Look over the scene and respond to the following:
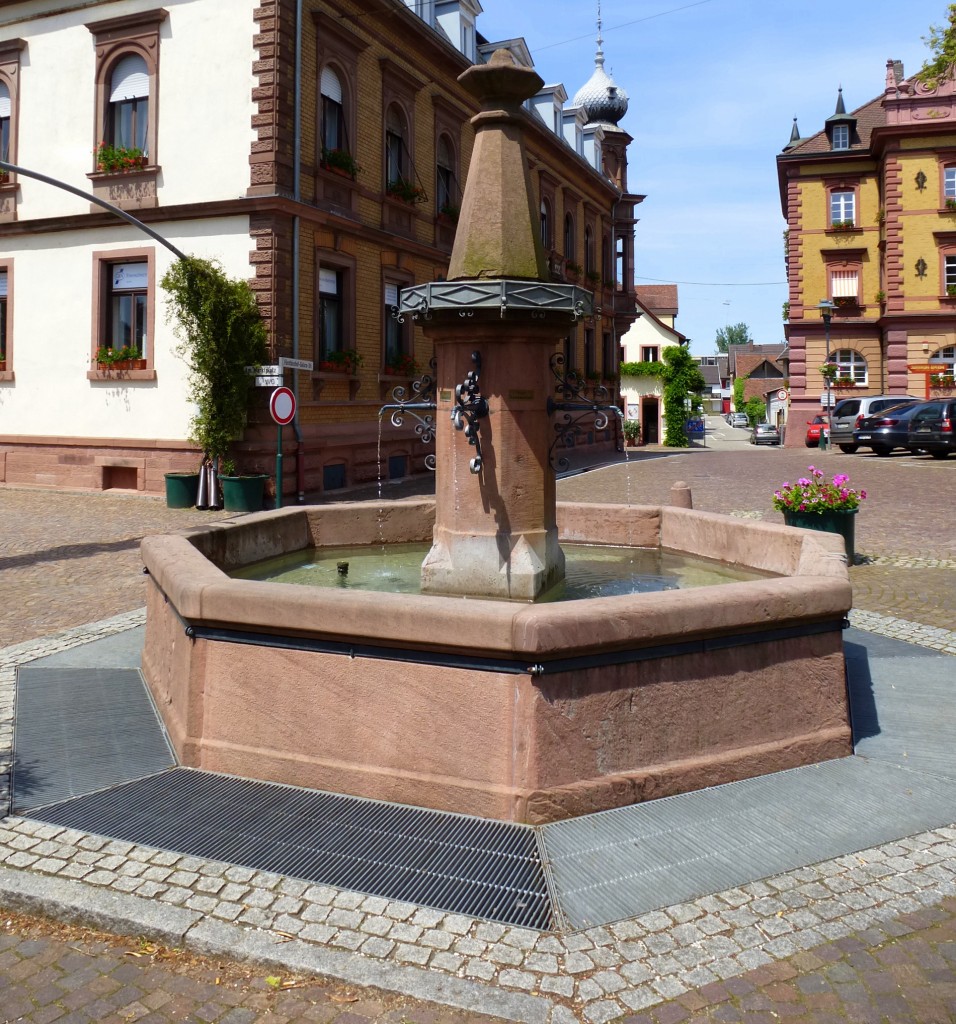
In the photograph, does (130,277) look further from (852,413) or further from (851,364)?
(851,364)

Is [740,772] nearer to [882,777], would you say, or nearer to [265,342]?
[882,777]

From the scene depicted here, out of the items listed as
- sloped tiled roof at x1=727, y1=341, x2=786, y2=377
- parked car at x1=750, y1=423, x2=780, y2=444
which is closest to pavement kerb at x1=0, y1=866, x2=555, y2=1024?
parked car at x1=750, y1=423, x2=780, y2=444

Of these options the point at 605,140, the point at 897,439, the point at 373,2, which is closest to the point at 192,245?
the point at 373,2

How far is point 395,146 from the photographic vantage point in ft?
74.8

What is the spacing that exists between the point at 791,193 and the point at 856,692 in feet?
145

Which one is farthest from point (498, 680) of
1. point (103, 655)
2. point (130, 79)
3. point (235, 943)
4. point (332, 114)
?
point (130, 79)

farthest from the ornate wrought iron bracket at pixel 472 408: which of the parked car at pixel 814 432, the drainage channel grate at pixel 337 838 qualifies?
the parked car at pixel 814 432

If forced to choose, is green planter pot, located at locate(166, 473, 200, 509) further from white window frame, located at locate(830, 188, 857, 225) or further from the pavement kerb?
white window frame, located at locate(830, 188, 857, 225)

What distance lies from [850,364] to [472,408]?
42.6 m

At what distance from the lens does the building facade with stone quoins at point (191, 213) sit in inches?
712

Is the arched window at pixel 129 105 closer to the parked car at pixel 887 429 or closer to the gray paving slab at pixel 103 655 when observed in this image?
the gray paving slab at pixel 103 655

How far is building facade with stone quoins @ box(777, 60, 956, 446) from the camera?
41.7m

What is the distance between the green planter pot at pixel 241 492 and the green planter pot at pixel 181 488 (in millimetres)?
708

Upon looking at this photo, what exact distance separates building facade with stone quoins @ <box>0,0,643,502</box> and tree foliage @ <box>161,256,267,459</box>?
1.59 ft
